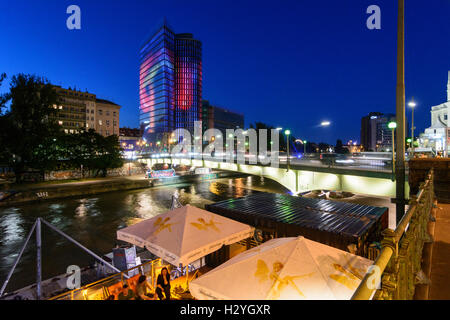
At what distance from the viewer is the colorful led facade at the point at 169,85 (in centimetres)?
12181

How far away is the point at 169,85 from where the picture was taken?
123 meters

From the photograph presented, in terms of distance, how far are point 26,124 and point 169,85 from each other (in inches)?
A: 3595

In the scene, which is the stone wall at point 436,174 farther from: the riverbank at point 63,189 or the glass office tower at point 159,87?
the glass office tower at point 159,87

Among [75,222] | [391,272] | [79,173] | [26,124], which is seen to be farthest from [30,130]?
[391,272]

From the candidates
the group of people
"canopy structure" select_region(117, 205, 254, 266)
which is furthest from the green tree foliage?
the group of people

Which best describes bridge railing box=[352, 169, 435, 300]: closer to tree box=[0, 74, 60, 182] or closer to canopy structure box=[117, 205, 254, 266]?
canopy structure box=[117, 205, 254, 266]

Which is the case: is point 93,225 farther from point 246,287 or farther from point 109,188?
point 246,287

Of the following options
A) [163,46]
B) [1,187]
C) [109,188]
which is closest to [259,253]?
[109,188]

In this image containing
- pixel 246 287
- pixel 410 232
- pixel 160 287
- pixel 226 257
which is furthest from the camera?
pixel 226 257

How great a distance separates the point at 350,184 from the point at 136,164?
2361 inches

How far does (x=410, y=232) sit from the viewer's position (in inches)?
107

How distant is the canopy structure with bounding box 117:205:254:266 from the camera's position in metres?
7.52

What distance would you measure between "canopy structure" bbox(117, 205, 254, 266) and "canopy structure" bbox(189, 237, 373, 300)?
2.40 m
